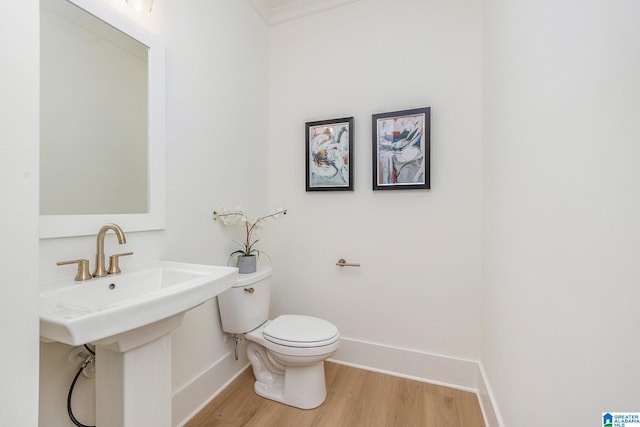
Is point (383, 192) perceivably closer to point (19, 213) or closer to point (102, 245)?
point (102, 245)

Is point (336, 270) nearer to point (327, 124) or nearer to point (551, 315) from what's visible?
point (327, 124)

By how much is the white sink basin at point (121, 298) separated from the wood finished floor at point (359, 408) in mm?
900

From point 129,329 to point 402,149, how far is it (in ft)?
5.67

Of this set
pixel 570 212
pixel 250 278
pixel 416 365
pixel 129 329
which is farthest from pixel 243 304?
pixel 570 212

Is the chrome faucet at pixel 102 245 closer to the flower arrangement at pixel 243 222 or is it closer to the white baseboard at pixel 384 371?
the flower arrangement at pixel 243 222

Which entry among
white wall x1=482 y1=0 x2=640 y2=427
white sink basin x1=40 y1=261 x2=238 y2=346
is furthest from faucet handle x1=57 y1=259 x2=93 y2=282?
white wall x1=482 y1=0 x2=640 y2=427

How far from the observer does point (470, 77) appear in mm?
1696

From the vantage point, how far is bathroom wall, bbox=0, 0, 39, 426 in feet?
1.81

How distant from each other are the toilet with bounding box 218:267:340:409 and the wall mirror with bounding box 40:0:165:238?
2.17 ft

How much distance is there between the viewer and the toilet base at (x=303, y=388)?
5.08 feet

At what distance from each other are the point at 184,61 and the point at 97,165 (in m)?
0.73

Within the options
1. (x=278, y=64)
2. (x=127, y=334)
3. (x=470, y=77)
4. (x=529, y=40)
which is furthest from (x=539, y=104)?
(x=278, y=64)

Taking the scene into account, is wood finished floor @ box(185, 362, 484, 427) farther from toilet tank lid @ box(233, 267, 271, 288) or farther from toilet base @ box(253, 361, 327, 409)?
toilet tank lid @ box(233, 267, 271, 288)

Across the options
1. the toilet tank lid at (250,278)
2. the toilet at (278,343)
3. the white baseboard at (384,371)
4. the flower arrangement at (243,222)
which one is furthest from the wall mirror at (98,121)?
the white baseboard at (384,371)
